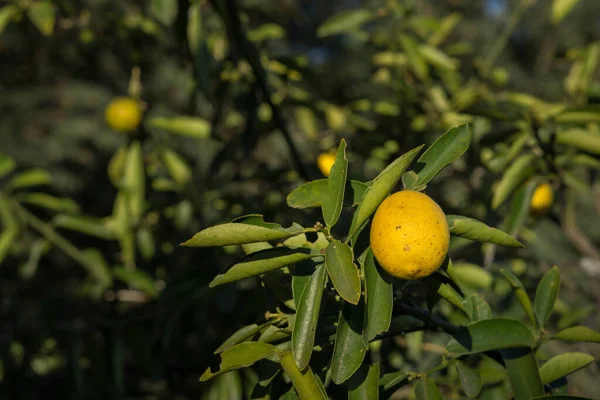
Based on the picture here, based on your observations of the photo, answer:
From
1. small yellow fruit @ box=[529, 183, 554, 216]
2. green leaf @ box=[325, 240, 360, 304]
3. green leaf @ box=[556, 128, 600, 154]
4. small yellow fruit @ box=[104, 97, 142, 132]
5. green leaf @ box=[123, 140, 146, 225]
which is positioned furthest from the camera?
small yellow fruit @ box=[104, 97, 142, 132]

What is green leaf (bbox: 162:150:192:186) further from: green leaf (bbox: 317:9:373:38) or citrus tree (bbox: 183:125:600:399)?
citrus tree (bbox: 183:125:600:399)

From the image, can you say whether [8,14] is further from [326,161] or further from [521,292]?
[521,292]

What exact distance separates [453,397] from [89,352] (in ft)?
2.01

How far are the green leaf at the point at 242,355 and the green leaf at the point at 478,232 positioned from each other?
206mm

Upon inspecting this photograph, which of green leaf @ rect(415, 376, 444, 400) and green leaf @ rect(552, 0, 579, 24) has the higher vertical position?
green leaf @ rect(552, 0, 579, 24)

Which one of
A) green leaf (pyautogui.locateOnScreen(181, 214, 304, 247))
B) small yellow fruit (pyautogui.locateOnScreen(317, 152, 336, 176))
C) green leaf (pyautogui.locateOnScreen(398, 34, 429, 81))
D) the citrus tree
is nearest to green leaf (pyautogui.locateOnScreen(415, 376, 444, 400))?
the citrus tree

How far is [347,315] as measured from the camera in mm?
600

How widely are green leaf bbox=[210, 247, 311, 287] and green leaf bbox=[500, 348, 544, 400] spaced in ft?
0.85

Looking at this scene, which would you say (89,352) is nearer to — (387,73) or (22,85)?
(387,73)

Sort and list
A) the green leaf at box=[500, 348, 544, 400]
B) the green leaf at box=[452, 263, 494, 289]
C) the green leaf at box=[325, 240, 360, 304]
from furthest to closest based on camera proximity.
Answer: the green leaf at box=[452, 263, 494, 289] → the green leaf at box=[500, 348, 544, 400] → the green leaf at box=[325, 240, 360, 304]

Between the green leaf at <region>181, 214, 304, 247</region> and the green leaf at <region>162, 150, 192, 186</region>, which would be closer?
the green leaf at <region>181, 214, 304, 247</region>

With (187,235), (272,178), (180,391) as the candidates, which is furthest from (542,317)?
(180,391)

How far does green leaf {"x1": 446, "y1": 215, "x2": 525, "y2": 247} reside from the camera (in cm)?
58

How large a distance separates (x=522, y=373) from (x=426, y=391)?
0.11 meters
